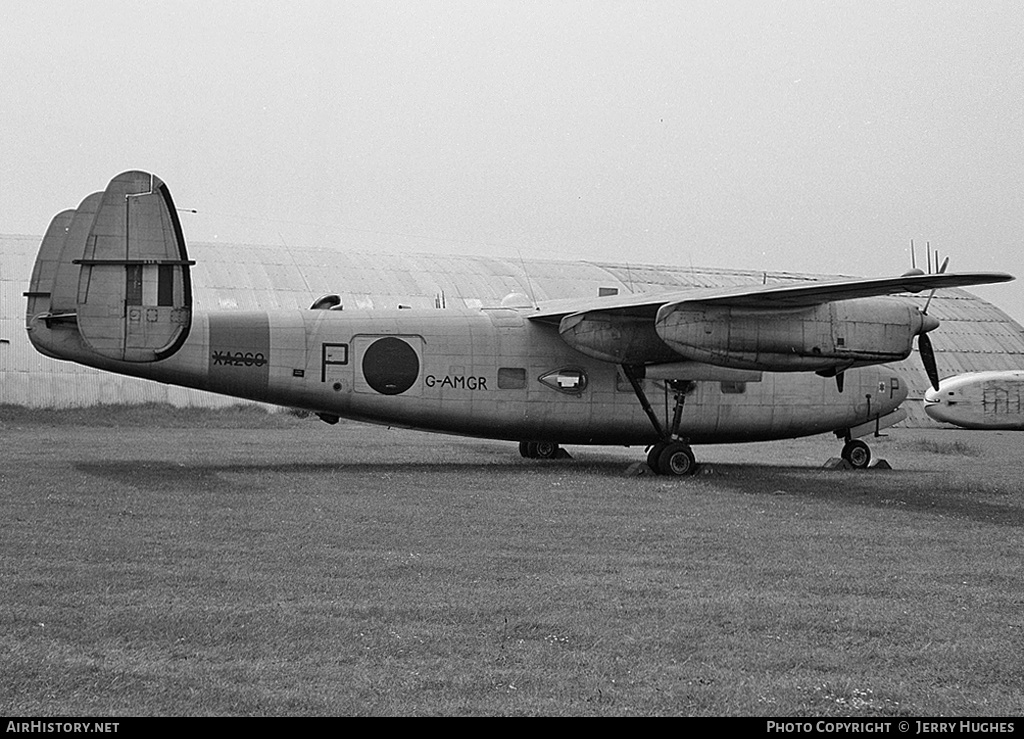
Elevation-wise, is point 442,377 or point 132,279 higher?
point 132,279

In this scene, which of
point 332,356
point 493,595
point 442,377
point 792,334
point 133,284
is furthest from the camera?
point 442,377

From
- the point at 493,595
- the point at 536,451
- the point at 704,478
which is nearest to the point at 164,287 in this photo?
the point at 536,451

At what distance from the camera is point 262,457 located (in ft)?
70.0

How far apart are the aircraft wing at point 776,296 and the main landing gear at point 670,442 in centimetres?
135

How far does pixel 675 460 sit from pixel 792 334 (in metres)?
3.10

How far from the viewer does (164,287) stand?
1722cm

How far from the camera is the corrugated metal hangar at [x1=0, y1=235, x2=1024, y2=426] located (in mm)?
37906

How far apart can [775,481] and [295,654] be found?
534 inches

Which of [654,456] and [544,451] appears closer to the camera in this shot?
[654,456]

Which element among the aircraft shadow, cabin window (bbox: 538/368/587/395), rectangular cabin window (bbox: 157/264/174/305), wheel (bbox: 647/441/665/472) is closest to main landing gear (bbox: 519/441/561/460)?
the aircraft shadow

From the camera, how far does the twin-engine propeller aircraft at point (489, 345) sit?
56.5 feet

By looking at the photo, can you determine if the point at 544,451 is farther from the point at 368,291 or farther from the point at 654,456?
the point at 368,291

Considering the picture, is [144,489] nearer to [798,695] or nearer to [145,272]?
[145,272]

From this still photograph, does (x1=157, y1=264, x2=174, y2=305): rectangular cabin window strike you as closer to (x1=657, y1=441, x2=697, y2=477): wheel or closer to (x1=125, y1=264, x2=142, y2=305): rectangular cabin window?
(x1=125, y1=264, x2=142, y2=305): rectangular cabin window
